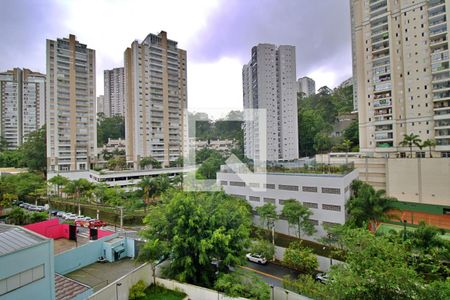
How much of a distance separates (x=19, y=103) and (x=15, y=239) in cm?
4501

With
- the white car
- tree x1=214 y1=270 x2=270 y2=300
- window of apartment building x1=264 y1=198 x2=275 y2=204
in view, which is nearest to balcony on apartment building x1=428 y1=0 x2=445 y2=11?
window of apartment building x1=264 y1=198 x2=275 y2=204

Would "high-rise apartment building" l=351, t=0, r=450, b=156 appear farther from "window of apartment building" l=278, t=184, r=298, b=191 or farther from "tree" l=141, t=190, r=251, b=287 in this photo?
"tree" l=141, t=190, r=251, b=287

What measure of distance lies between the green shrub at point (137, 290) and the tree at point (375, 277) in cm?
465

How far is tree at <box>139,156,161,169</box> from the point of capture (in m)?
26.2

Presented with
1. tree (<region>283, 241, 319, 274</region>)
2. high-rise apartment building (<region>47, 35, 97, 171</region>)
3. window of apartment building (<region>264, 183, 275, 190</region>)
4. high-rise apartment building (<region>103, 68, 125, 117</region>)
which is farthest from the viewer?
high-rise apartment building (<region>103, 68, 125, 117</region>)

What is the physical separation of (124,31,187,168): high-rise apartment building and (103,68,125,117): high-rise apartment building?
2062 centimetres

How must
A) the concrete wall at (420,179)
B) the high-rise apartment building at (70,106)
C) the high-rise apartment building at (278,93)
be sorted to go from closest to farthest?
the concrete wall at (420,179) → the high-rise apartment building at (70,106) → the high-rise apartment building at (278,93)

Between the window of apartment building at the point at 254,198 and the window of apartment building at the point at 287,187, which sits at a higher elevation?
the window of apartment building at the point at 287,187

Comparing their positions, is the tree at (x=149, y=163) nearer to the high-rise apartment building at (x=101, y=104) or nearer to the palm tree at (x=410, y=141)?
the palm tree at (x=410, y=141)

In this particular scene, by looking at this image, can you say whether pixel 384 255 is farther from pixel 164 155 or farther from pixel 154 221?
pixel 164 155

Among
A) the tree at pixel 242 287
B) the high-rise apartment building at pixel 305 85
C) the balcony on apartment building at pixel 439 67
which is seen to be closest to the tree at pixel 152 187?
the tree at pixel 242 287

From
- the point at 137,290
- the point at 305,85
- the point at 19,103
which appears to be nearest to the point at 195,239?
the point at 137,290

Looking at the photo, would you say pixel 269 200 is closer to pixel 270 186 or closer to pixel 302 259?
pixel 270 186

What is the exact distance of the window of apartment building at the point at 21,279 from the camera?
5109 millimetres
